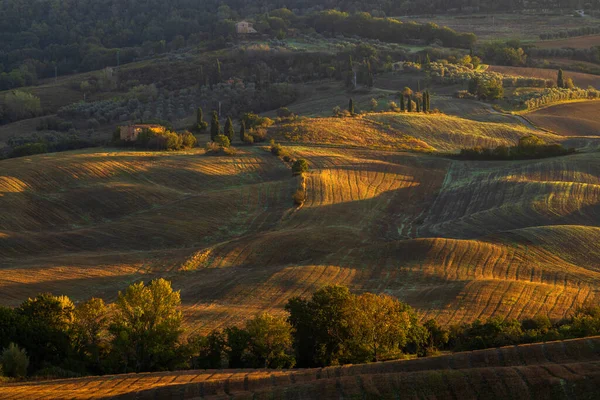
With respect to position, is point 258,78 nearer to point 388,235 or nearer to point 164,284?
point 388,235

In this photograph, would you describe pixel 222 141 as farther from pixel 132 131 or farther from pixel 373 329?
pixel 373 329

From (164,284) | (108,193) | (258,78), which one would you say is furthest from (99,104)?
(164,284)

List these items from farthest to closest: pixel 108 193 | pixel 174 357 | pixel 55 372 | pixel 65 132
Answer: pixel 65 132, pixel 108 193, pixel 174 357, pixel 55 372

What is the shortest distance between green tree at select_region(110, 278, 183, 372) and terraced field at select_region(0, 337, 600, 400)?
3657mm

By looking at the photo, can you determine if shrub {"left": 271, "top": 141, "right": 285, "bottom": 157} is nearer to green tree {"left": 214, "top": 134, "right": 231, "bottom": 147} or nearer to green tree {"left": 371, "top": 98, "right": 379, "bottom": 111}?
green tree {"left": 214, "top": 134, "right": 231, "bottom": 147}

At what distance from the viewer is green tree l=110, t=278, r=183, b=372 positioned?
3272cm

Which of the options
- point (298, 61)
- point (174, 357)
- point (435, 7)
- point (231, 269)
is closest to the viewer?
point (174, 357)

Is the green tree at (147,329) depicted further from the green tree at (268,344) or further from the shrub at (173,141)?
the shrub at (173,141)

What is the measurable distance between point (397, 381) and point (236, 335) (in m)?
10.9

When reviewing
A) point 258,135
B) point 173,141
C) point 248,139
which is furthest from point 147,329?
point 258,135

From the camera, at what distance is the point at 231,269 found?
5012 centimetres

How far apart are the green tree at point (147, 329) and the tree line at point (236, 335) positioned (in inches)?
1.5

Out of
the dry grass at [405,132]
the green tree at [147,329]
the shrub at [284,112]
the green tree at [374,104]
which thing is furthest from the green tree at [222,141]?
the green tree at [147,329]

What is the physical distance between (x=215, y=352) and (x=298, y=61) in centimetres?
11486
